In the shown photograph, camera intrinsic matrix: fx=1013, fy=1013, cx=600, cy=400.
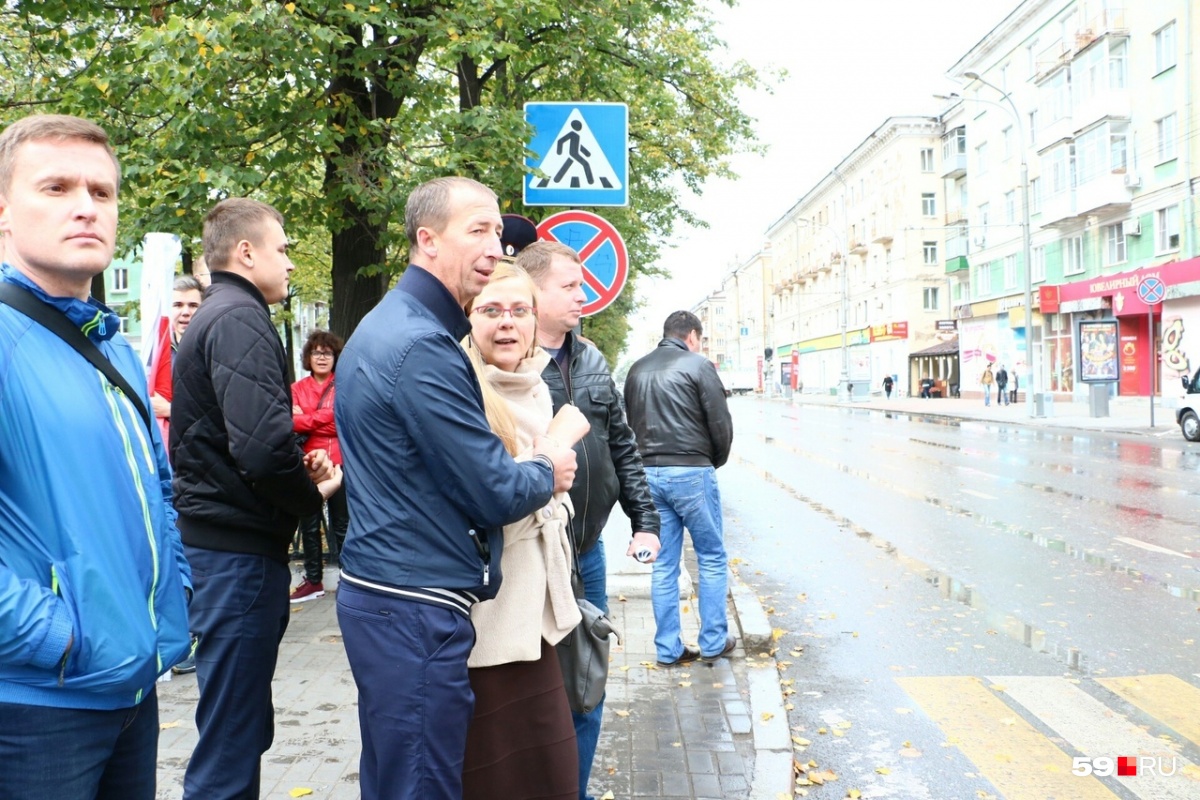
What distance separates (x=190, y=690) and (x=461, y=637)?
359 cm

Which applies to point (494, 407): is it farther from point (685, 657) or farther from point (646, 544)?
point (685, 657)

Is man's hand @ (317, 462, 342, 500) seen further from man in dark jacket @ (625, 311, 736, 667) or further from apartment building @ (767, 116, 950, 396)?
apartment building @ (767, 116, 950, 396)

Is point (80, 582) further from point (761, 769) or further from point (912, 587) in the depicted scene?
point (912, 587)

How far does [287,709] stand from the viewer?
5.04 metres

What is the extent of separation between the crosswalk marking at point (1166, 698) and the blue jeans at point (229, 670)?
4.15 metres

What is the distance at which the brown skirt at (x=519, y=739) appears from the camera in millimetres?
2668

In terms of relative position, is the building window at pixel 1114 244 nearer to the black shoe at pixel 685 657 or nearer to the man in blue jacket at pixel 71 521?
the black shoe at pixel 685 657

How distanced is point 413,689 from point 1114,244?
39.5 m

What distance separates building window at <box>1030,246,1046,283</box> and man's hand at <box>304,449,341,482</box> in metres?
43.9

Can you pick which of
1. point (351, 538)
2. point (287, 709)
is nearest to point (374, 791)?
point (351, 538)

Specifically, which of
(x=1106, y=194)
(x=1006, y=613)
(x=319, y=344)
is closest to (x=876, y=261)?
(x=1106, y=194)

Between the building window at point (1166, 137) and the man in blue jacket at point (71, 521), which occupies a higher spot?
the building window at point (1166, 137)

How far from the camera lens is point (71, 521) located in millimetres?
1907

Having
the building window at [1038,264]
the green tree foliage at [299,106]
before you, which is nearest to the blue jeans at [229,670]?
the green tree foliage at [299,106]
